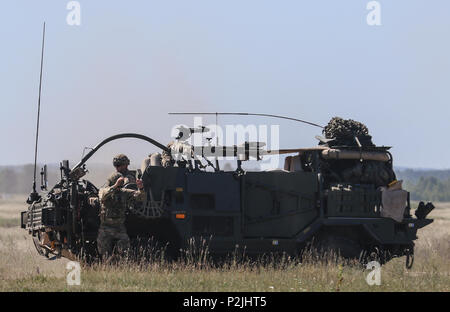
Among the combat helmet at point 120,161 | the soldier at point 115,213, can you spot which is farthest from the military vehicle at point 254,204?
the combat helmet at point 120,161

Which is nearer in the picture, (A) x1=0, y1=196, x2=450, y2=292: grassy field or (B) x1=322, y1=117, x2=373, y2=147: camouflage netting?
(A) x1=0, y1=196, x2=450, y2=292: grassy field

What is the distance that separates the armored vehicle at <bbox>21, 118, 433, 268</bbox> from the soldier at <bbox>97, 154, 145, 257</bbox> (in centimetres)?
27

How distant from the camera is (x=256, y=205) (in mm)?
16500

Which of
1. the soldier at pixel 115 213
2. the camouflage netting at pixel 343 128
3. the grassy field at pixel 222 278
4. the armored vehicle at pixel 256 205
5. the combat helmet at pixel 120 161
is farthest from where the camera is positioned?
the camouflage netting at pixel 343 128

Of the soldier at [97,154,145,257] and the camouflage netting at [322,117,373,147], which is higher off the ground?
the camouflage netting at [322,117,373,147]

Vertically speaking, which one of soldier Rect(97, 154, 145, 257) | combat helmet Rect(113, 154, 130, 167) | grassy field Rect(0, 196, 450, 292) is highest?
combat helmet Rect(113, 154, 130, 167)

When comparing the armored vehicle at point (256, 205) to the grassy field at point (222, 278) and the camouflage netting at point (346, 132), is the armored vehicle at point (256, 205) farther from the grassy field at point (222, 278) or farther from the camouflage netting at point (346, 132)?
the grassy field at point (222, 278)

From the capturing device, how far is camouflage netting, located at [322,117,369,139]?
17500 mm

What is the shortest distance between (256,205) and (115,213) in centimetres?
263

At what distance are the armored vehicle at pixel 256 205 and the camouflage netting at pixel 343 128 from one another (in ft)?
0.08

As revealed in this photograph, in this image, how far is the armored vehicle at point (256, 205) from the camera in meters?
15.9

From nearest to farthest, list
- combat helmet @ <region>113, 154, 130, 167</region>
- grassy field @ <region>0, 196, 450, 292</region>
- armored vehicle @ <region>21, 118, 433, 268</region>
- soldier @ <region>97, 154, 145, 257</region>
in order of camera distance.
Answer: grassy field @ <region>0, 196, 450, 292</region> → soldier @ <region>97, 154, 145, 257</region> → combat helmet @ <region>113, 154, 130, 167</region> → armored vehicle @ <region>21, 118, 433, 268</region>

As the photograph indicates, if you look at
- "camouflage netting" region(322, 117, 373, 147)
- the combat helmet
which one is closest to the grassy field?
the combat helmet

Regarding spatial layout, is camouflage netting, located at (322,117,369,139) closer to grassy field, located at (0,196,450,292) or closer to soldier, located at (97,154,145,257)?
grassy field, located at (0,196,450,292)
